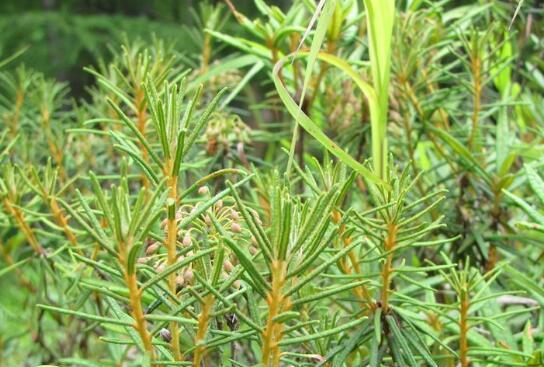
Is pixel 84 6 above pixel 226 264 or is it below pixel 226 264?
above

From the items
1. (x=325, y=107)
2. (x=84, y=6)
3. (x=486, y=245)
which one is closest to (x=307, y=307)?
(x=486, y=245)

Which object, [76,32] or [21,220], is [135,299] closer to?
[21,220]

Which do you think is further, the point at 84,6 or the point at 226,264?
the point at 84,6

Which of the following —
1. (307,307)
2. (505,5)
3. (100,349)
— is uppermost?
(505,5)

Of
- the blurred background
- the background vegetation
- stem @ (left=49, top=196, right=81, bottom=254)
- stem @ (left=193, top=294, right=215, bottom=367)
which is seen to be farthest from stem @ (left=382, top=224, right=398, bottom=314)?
the blurred background

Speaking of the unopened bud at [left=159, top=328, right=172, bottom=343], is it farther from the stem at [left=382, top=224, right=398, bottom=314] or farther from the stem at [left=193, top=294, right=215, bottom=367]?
the stem at [left=382, top=224, right=398, bottom=314]

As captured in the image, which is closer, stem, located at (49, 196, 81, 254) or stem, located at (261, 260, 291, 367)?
stem, located at (261, 260, 291, 367)

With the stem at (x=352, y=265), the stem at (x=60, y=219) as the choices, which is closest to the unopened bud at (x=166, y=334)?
the stem at (x=352, y=265)

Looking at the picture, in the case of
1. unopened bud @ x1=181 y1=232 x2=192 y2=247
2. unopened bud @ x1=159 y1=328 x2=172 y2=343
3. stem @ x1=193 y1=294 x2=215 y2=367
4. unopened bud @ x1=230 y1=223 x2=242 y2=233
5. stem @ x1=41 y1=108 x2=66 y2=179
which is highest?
stem @ x1=41 y1=108 x2=66 y2=179

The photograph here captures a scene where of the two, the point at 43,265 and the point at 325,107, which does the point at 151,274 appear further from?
the point at 325,107
